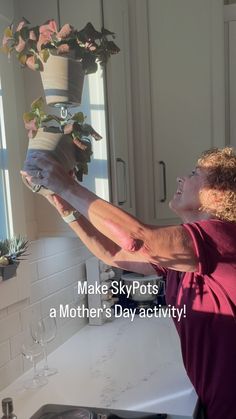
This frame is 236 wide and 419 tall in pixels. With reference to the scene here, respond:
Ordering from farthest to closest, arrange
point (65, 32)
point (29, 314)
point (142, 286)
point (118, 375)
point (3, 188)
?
1. point (142, 286)
2. point (29, 314)
3. point (118, 375)
4. point (3, 188)
5. point (65, 32)

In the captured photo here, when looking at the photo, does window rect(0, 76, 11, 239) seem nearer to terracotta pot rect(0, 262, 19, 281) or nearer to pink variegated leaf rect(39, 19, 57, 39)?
terracotta pot rect(0, 262, 19, 281)

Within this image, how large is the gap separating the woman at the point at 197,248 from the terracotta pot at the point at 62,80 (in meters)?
0.15

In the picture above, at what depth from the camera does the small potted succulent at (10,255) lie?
4.61ft

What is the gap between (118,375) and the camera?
1.61 meters

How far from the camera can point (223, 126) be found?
87.6 inches

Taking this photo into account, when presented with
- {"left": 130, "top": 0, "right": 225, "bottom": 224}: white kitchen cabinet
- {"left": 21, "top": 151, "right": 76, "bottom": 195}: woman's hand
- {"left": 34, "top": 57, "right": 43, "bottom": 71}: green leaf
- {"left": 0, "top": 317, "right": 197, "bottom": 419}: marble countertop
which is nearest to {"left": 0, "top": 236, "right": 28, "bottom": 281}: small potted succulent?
{"left": 0, "top": 317, "right": 197, "bottom": 419}: marble countertop

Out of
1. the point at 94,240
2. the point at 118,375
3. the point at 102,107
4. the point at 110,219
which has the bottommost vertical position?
the point at 118,375

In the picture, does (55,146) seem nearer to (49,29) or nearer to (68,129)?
(68,129)

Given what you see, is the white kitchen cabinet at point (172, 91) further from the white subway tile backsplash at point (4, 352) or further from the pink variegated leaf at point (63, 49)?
the pink variegated leaf at point (63, 49)

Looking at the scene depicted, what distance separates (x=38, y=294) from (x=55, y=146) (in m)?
0.95

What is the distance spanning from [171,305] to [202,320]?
238 millimetres

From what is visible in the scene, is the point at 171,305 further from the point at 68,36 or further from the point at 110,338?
the point at 68,36

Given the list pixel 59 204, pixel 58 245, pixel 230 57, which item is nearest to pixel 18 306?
pixel 58 245

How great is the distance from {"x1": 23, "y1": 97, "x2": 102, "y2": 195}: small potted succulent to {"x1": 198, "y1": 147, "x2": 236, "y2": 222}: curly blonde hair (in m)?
0.33
